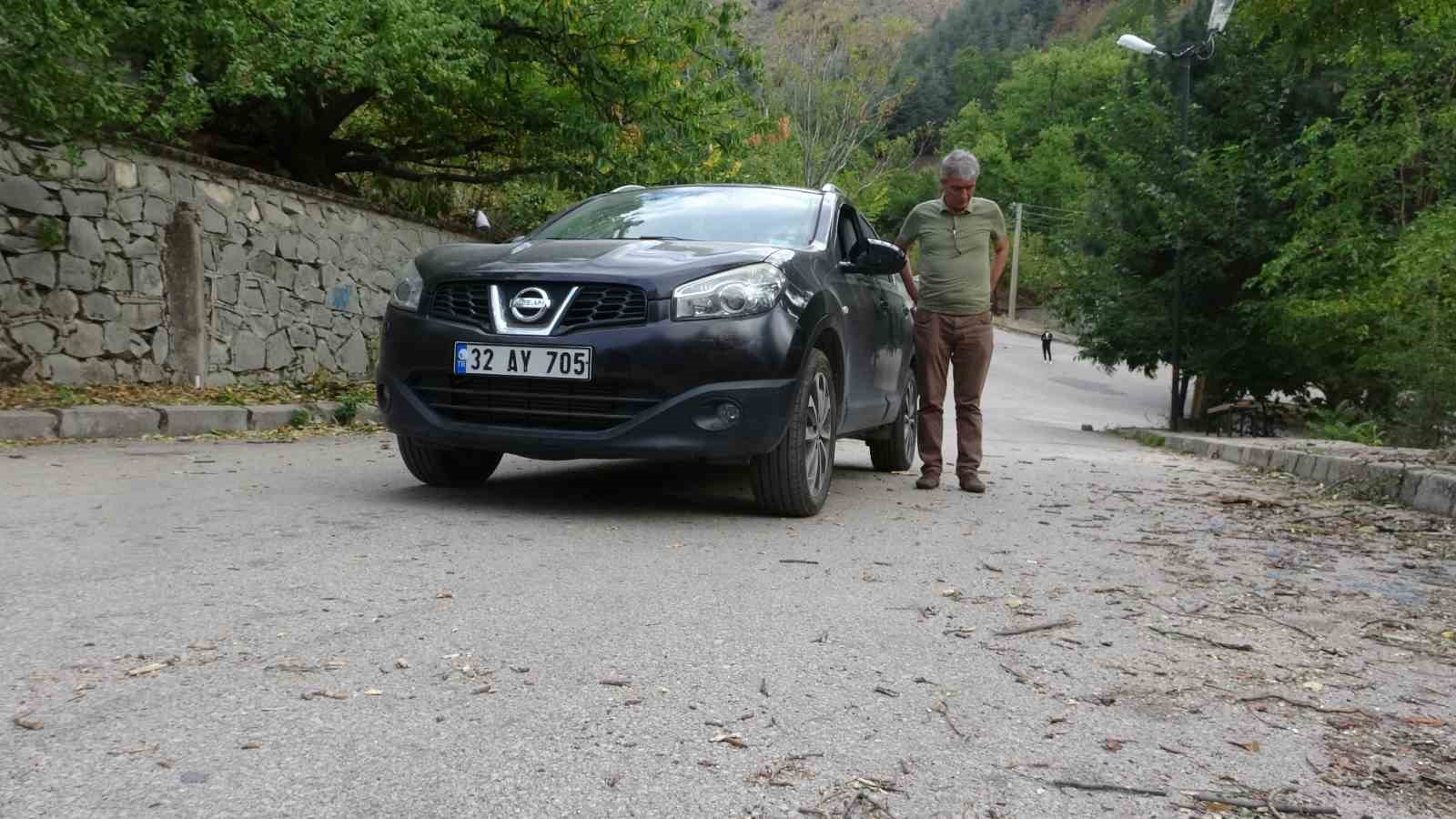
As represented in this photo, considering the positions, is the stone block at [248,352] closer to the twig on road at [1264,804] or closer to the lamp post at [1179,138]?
the twig on road at [1264,804]

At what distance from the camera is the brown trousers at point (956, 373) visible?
7898 millimetres

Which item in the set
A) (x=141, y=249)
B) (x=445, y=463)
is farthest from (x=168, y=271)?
(x=445, y=463)

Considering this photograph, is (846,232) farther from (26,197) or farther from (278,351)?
(278,351)

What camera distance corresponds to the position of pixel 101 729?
264 centimetres

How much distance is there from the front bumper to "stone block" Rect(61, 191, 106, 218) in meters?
6.18

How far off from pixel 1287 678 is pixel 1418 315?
14.8 meters

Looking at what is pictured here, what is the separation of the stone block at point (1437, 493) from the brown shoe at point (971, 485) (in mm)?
2587

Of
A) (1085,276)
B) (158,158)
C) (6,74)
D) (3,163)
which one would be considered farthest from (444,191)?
(1085,276)

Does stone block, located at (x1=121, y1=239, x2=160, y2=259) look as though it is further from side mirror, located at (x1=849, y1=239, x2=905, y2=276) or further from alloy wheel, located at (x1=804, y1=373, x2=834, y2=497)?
alloy wheel, located at (x1=804, y1=373, x2=834, y2=497)

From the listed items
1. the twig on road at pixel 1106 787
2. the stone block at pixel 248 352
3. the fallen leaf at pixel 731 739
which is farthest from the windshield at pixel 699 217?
the stone block at pixel 248 352

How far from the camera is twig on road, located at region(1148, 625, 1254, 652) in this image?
385 cm

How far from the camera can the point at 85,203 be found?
416 inches

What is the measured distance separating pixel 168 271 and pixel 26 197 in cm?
155

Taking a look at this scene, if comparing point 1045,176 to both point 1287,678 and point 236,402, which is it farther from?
point 1287,678
